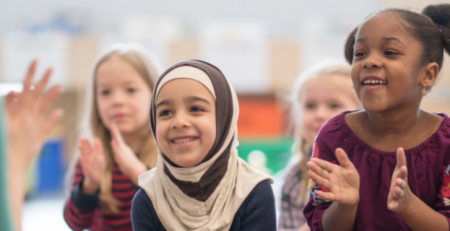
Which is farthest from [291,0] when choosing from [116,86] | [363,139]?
[363,139]

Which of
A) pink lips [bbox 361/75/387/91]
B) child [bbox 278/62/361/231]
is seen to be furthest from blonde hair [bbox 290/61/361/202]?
pink lips [bbox 361/75/387/91]

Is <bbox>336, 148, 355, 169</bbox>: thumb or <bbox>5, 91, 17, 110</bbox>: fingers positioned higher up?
<bbox>5, 91, 17, 110</bbox>: fingers

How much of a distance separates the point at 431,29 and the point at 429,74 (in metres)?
0.10

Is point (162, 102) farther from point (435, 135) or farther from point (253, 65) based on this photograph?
point (253, 65)

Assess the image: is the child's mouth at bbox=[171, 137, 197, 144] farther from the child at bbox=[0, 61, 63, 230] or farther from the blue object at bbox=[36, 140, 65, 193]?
the blue object at bbox=[36, 140, 65, 193]

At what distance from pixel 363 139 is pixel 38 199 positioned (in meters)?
3.42

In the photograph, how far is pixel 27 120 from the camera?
105cm

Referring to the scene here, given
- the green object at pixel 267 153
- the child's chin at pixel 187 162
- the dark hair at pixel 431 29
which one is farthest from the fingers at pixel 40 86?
the green object at pixel 267 153

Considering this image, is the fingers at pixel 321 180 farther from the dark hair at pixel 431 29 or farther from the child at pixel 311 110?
the child at pixel 311 110

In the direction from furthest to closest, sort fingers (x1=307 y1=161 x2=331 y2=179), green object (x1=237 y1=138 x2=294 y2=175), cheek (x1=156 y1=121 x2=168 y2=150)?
1. green object (x1=237 y1=138 x2=294 y2=175)
2. cheek (x1=156 y1=121 x2=168 y2=150)
3. fingers (x1=307 y1=161 x2=331 y2=179)

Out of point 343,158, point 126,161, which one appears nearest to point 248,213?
point 343,158

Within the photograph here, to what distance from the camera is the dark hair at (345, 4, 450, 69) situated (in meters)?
0.98

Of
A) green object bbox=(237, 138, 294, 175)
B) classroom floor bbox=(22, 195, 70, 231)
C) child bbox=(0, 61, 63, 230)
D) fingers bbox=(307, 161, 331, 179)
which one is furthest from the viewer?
green object bbox=(237, 138, 294, 175)

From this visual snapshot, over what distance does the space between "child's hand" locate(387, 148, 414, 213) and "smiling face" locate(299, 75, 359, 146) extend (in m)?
0.62
